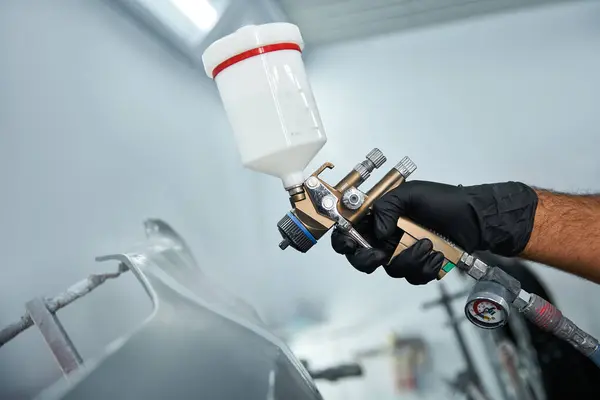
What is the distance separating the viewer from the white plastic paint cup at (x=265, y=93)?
0.86m

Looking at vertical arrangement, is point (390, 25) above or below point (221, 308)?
above

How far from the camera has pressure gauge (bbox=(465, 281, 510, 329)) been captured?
2.84 feet

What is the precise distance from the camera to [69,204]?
105cm

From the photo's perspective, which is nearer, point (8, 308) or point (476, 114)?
point (8, 308)

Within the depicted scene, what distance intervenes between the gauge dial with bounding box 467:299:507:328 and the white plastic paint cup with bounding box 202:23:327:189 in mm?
344

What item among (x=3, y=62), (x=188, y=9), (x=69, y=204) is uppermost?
(x=188, y=9)

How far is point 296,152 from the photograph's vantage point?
2.91 feet

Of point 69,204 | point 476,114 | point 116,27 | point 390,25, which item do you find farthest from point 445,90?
point 69,204

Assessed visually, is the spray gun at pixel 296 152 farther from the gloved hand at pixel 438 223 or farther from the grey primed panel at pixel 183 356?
the grey primed panel at pixel 183 356

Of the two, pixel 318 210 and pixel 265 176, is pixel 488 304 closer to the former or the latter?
pixel 318 210

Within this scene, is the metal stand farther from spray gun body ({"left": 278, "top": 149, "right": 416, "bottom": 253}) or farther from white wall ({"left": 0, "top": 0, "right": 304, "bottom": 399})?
spray gun body ({"left": 278, "top": 149, "right": 416, "bottom": 253})

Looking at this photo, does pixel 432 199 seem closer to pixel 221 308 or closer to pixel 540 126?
pixel 221 308

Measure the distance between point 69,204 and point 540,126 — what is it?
1376 millimetres

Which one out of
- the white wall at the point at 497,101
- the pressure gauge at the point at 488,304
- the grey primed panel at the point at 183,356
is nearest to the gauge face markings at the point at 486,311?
the pressure gauge at the point at 488,304
